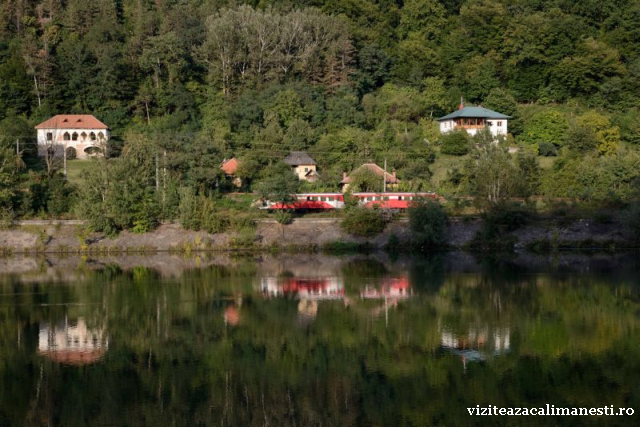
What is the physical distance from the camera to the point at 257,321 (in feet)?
89.2

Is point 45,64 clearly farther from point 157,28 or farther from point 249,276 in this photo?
point 249,276

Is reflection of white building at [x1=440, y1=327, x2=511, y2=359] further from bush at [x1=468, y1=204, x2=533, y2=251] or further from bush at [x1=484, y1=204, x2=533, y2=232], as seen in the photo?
bush at [x1=484, y1=204, x2=533, y2=232]

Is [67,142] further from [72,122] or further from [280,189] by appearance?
[280,189]

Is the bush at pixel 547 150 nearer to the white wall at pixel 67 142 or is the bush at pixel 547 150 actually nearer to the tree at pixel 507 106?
the tree at pixel 507 106

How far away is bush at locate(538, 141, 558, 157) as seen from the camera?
6309 centimetres

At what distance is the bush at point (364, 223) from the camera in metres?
48.2

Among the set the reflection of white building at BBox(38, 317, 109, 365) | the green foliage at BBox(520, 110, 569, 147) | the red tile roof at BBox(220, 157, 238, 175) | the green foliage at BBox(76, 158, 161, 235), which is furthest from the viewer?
the green foliage at BBox(520, 110, 569, 147)

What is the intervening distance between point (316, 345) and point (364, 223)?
2501 centimetres

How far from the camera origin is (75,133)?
64.3 m

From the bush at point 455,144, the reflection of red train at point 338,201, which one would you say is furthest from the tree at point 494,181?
the bush at point 455,144

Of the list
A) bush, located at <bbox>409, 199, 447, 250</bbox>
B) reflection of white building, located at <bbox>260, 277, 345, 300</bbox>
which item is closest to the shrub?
bush, located at <bbox>409, 199, 447, 250</bbox>

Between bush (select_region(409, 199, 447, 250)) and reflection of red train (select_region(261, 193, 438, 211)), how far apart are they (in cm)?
351

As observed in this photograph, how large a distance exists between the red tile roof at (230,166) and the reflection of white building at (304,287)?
23.0 meters

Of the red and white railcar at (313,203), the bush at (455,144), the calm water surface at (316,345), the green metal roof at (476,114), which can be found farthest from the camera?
the green metal roof at (476,114)
